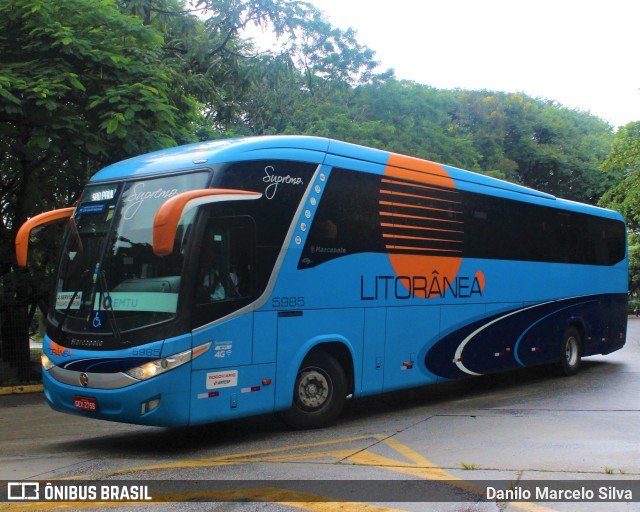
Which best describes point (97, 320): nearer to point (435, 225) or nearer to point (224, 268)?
point (224, 268)

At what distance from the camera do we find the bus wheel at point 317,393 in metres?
8.86

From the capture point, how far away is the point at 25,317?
52.4 ft

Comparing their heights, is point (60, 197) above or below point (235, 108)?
below

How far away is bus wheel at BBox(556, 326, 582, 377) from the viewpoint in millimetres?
14523

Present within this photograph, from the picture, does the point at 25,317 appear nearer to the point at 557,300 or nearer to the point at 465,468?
the point at 557,300

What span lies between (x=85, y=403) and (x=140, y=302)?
1237 mm

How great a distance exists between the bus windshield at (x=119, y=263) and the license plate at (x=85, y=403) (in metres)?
0.71

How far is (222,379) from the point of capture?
25.7ft

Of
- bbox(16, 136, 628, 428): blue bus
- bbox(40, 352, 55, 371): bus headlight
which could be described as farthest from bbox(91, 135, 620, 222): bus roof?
bbox(40, 352, 55, 371): bus headlight

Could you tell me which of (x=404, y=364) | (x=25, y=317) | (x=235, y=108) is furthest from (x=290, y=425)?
(x=235, y=108)

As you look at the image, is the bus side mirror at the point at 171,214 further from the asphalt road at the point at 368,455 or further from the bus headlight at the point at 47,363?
the bus headlight at the point at 47,363

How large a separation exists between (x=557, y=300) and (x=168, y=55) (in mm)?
9994

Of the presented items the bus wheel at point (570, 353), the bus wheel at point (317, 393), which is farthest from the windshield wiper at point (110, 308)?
the bus wheel at point (570, 353)

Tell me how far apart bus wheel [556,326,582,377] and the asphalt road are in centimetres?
259
